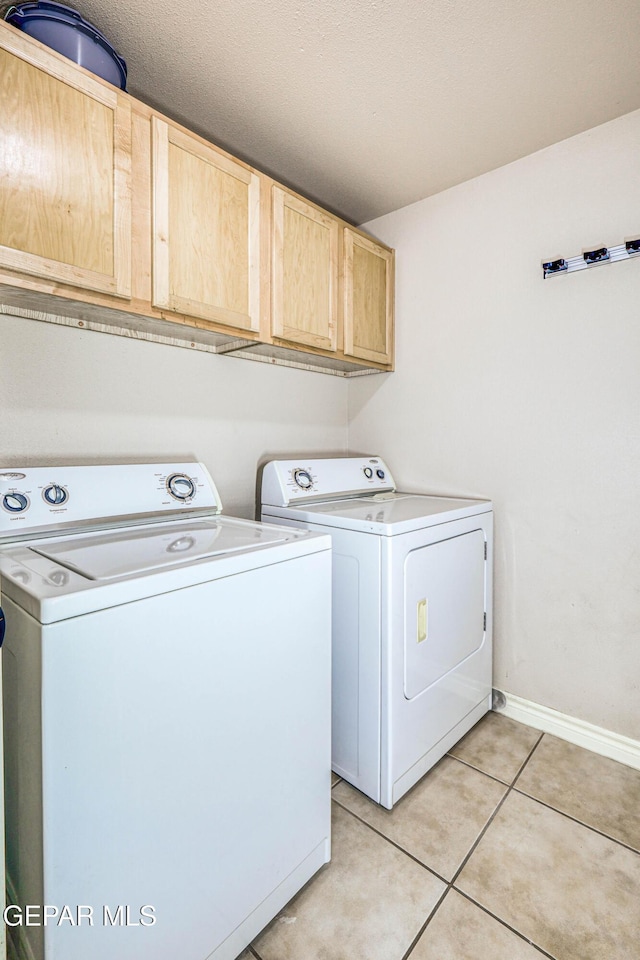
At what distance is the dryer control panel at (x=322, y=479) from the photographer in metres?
1.91

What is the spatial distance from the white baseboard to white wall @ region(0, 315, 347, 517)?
1482 mm

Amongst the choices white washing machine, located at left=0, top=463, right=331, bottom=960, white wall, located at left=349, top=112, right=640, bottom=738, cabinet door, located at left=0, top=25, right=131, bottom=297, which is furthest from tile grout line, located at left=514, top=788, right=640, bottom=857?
cabinet door, located at left=0, top=25, right=131, bottom=297

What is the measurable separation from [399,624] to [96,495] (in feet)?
3.43

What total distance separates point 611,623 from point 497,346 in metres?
1.22

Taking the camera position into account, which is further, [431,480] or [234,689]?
[431,480]

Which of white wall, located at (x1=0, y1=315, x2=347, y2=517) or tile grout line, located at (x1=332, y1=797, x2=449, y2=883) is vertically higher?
white wall, located at (x1=0, y1=315, x2=347, y2=517)

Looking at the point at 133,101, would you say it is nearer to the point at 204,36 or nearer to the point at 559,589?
the point at 204,36

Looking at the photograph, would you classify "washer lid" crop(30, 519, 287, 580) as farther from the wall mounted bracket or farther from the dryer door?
the wall mounted bracket

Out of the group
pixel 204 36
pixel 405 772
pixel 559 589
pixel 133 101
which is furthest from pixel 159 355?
pixel 559 589

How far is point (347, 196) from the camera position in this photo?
2.20m

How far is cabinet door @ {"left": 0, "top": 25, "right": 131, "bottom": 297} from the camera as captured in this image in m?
1.12

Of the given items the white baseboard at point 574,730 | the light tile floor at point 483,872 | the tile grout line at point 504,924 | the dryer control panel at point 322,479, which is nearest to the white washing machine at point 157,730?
the light tile floor at point 483,872

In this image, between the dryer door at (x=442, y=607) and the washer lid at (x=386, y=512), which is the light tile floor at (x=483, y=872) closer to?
the dryer door at (x=442, y=607)

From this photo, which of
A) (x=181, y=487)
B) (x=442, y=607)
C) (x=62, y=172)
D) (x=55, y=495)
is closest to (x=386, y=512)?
(x=442, y=607)
